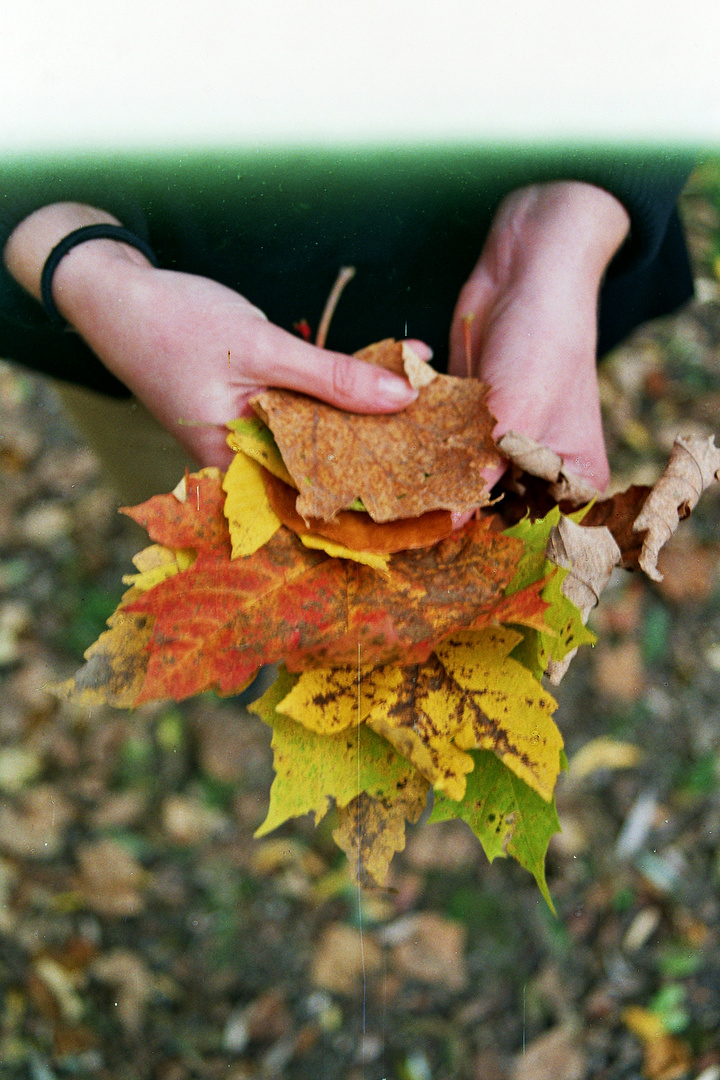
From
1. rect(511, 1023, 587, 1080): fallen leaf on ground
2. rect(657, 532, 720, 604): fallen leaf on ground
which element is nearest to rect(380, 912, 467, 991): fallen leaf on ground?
rect(511, 1023, 587, 1080): fallen leaf on ground

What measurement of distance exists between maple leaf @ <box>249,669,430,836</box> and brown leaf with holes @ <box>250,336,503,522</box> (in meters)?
0.12

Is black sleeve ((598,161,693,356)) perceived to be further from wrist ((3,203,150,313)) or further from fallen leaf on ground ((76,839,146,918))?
fallen leaf on ground ((76,839,146,918))

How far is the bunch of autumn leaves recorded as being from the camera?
0.42 meters

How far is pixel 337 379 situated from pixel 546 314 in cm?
26

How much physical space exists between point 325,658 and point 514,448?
20 centimetres

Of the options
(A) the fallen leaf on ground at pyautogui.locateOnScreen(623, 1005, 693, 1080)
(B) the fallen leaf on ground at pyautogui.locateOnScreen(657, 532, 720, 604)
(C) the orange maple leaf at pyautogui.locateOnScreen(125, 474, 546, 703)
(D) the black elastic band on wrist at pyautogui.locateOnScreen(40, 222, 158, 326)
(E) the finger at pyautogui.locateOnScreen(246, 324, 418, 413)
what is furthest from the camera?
(B) the fallen leaf on ground at pyautogui.locateOnScreen(657, 532, 720, 604)

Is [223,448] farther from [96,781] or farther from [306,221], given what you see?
[96,781]

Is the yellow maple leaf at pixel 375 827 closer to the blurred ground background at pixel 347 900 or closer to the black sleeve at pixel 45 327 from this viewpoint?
the black sleeve at pixel 45 327

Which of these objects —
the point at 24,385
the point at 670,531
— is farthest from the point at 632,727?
the point at 24,385

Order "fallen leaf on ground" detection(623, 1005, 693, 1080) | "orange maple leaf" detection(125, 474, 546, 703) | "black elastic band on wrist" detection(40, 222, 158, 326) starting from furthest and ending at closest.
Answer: "fallen leaf on ground" detection(623, 1005, 693, 1080), "black elastic band on wrist" detection(40, 222, 158, 326), "orange maple leaf" detection(125, 474, 546, 703)

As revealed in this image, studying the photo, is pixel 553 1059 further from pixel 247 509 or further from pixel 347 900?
pixel 247 509

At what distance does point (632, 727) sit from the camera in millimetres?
1176

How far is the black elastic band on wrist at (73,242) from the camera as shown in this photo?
63 centimetres

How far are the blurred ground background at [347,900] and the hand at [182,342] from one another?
471 mm
